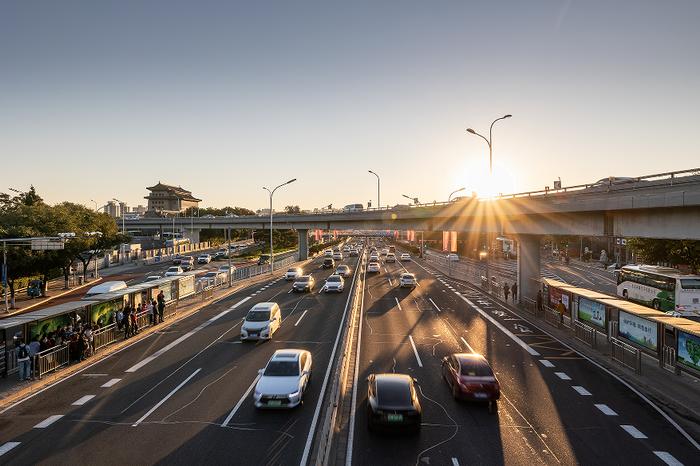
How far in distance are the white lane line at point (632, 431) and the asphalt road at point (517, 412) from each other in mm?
31

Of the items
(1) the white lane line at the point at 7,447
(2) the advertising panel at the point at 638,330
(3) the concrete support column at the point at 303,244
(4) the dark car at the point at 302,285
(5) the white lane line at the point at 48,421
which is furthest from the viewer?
(3) the concrete support column at the point at 303,244

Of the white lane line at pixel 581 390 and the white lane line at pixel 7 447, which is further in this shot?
the white lane line at pixel 581 390

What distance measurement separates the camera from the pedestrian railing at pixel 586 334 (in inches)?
906

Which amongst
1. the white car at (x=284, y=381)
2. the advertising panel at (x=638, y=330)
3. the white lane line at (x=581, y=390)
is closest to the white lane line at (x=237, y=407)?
the white car at (x=284, y=381)

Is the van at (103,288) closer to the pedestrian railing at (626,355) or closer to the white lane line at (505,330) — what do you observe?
the white lane line at (505,330)

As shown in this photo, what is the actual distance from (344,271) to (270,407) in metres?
41.1

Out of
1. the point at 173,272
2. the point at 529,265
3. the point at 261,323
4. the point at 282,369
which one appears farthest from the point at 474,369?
the point at 173,272

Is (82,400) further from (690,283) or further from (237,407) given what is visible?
(690,283)

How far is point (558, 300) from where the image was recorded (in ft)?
96.5

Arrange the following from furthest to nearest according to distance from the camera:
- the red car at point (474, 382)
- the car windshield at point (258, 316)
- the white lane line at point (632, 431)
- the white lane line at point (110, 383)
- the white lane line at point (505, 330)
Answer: the car windshield at point (258, 316), the white lane line at point (505, 330), the white lane line at point (110, 383), the red car at point (474, 382), the white lane line at point (632, 431)

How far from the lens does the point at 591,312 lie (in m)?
25.1

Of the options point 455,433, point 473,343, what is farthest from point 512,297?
point 455,433

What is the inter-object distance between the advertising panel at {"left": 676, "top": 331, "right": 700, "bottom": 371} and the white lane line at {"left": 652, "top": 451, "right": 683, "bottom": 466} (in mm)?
6921

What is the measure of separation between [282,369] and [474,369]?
692cm
